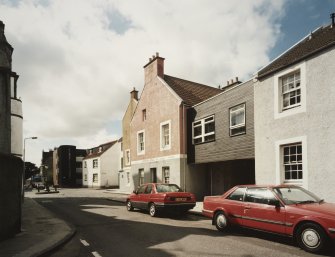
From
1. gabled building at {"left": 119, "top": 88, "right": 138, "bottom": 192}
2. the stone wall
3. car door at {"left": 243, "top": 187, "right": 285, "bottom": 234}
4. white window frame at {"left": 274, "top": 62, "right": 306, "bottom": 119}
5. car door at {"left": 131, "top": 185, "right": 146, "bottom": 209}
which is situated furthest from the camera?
gabled building at {"left": 119, "top": 88, "right": 138, "bottom": 192}

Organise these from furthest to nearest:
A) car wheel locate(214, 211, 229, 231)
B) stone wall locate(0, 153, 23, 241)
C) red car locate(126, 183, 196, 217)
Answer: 1. red car locate(126, 183, 196, 217)
2. car wheel locate(214, 211, 229, 231)
3. stone wall locate(0, 153, 23, 241)

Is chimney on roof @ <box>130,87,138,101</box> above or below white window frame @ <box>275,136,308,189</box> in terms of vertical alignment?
above

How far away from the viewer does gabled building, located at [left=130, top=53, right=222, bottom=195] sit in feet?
72.3

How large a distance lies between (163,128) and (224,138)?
22.6 feet

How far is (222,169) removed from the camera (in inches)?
856

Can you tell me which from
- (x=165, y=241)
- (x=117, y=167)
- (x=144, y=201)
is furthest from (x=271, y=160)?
(x=117, y=167)

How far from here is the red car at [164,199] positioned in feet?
45.9

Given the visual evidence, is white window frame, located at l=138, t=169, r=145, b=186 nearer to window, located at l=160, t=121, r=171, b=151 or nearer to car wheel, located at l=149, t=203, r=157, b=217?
window, located at l=160, t=121, r=171, b=151

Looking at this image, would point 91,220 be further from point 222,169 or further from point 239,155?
point 222,169

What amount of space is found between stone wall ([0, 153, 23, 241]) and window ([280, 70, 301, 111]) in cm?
1079

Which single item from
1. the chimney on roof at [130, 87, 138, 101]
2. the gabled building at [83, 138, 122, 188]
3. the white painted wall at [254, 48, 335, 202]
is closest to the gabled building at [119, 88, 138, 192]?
the chimney on roof at [130, 87, 138, 101]

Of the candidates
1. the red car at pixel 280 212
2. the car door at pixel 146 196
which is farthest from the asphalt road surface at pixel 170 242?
the car door at pixel 146 196

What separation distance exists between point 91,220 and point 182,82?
15302mm

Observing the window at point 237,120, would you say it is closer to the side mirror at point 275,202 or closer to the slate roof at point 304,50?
the slate roof at point 304,50
